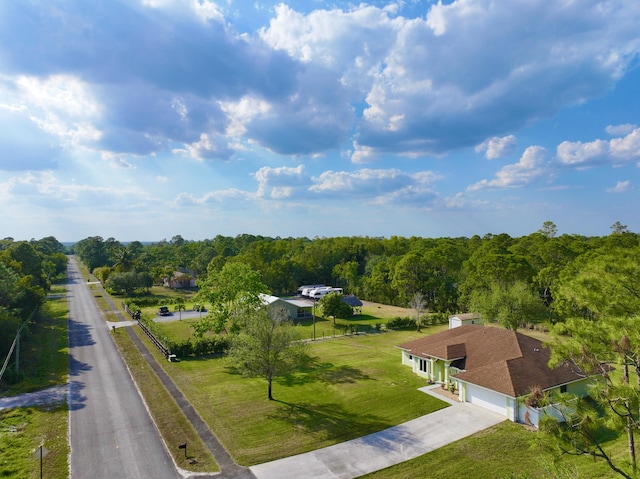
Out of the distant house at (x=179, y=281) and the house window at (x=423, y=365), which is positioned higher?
the distant house at (x=179, y=281)

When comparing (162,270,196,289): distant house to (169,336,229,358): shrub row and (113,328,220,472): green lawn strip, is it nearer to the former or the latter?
(169,336,229,358): shrub row

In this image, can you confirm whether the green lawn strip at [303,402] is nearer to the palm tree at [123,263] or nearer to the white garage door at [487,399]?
the white garage door at [487,399]

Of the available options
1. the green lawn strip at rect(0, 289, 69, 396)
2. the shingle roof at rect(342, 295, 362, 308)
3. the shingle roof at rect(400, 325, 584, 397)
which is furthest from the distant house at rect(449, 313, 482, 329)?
the green lawn strip at rect(0, 289, 69, 396)

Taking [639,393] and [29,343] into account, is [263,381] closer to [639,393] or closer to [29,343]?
[639,393]

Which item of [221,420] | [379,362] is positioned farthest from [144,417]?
[379,362]

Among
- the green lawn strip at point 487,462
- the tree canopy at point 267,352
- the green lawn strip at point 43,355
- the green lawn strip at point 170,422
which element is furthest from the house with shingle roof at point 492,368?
the green lawn strip at point 43,355

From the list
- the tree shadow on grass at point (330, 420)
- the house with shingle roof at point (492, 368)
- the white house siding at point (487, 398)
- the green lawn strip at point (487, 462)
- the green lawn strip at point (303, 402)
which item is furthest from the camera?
the white house siding at point (487, 398)
